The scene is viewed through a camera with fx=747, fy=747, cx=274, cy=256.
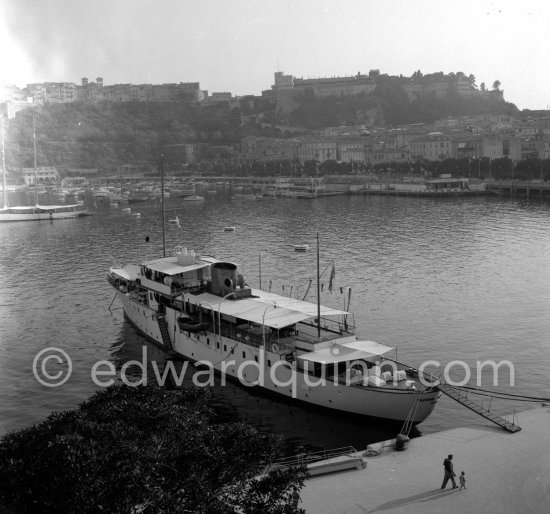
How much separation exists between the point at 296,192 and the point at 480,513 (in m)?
78.2

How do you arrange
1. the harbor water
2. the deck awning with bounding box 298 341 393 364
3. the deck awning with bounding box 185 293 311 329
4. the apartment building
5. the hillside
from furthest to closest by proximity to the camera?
the hillside → the apartment building → the harbor water → the deck awning with bounding box 185 293 311 329 → the deck awning with bounding box 298 341 393 364

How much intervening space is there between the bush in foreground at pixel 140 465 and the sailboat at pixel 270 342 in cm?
745

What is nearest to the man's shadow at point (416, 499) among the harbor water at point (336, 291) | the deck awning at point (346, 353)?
the harbor water at point (336, 291)

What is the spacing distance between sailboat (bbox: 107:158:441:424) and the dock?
2176mm

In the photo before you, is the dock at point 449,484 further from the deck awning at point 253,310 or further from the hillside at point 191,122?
the hillside at point 191,122

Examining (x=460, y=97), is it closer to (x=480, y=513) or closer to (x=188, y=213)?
(x=188, y=213)

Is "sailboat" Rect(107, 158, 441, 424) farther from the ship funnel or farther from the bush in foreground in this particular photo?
the bush in foreground

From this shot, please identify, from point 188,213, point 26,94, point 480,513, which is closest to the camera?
point 480,513

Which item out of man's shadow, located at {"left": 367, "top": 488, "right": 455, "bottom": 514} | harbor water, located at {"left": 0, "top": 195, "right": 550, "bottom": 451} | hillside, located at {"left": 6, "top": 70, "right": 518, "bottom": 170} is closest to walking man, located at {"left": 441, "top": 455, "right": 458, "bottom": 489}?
man's shadow, located at {"left": 367, "top": 488, "right": 455, "bottom": 514}

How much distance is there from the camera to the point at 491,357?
2181 cm

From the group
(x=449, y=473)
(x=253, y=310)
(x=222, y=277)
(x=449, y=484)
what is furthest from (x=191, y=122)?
(x=449, y=473)

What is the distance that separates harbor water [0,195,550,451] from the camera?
738 inches

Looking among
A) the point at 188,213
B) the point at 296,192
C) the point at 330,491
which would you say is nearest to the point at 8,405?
the point at 330,491

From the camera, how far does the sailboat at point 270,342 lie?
16672mm
